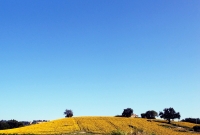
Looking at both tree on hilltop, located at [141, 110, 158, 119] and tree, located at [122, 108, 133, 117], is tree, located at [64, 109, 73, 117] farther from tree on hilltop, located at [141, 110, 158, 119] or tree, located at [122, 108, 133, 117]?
tree on hilltop, located at [141, 110, 158, 119]

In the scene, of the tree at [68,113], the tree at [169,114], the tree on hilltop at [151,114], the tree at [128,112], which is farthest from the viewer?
the tree on hilltop at [151,114]

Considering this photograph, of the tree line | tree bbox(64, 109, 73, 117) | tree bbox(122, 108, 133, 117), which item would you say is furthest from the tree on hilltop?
tree bbox(64, 109, 73, 117)

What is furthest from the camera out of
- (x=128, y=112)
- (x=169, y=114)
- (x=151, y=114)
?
(x=151, y=114)

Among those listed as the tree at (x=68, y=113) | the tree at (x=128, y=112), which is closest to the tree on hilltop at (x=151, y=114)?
the tree at (x=128, y=112)

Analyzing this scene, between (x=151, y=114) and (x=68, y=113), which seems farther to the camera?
(x=151, y=114)

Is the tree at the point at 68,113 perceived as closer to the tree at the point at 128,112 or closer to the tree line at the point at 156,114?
the tree line at the point at 156,114

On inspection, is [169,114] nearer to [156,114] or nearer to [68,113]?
[156,114]

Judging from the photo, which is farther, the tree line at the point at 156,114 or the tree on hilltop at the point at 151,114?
the tree on hilltop at the point at 151,114

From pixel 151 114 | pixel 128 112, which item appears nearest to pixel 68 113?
pixel 128 112

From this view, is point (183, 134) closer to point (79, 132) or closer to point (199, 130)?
point (199, 130)

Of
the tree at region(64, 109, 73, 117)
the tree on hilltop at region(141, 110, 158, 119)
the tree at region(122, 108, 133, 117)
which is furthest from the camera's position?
the tree on hilltop at region(141, 110, 158, 119)

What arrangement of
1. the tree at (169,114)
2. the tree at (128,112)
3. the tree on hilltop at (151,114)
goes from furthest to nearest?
1. the tree on hilltop at (151,114)
2. the tree at (128,112)
3. the tree at (169,114)

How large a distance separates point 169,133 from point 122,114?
4315cm

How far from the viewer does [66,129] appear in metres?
73.1
